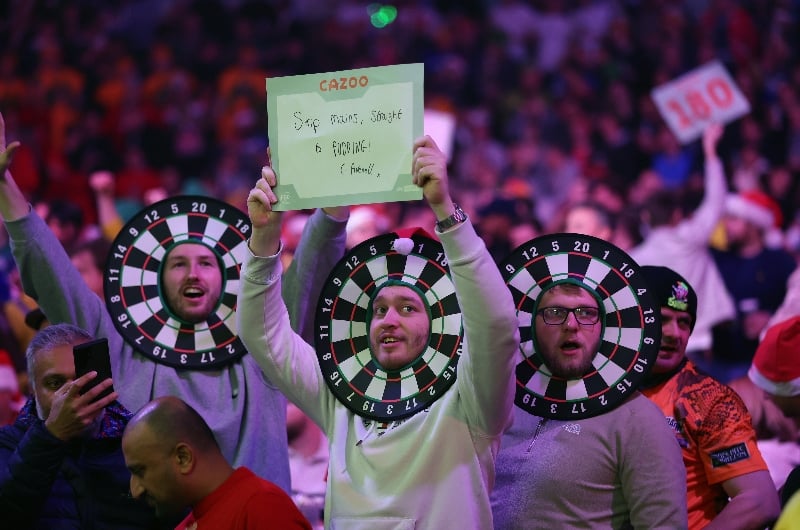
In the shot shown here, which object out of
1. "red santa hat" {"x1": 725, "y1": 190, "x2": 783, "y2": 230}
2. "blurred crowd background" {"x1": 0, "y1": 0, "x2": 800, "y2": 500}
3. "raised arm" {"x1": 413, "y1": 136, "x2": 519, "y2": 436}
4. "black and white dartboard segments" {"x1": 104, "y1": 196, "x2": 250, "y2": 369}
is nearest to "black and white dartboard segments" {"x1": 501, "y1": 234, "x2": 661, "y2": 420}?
"raised arm" {"x1": 413, "y1": 136, "x2": 519, "y2": 436}

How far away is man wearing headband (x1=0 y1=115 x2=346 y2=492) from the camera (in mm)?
4047

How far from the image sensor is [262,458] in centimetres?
408

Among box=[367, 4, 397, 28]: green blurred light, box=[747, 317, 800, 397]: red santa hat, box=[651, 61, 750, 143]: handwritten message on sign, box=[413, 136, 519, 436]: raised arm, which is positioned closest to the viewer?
box=[413, 136, 519, 436]: raised arm

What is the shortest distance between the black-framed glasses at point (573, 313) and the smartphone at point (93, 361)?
57.1 inches

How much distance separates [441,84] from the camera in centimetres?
1263

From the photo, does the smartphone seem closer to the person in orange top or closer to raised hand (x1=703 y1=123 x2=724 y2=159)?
Answer: the person in orange top

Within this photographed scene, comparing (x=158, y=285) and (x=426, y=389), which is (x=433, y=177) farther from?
(x=158, y=285)

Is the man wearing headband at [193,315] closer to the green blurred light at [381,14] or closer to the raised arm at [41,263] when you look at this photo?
the raised arm at [41,263]

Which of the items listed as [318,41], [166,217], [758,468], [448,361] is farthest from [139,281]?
[318,41]

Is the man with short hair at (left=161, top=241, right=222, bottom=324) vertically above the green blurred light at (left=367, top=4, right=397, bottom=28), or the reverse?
the green blurred light at (left=367, top=4, right=397, bottom=28)

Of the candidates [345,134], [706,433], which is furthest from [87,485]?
[706,433]

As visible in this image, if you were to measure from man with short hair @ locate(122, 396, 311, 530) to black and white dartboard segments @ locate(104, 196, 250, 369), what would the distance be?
82 centimetres

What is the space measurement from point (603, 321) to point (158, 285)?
168 centimetres

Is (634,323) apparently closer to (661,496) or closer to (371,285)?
(661,496)
